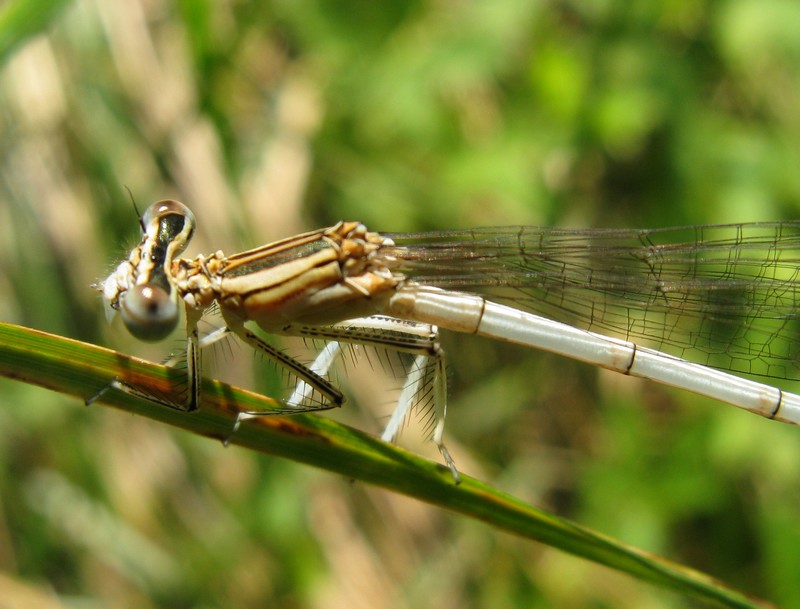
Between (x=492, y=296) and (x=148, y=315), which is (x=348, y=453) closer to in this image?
(x=148, y=315)

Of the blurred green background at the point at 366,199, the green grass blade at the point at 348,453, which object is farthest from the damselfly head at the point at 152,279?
the blurred green background at the point at 366,199

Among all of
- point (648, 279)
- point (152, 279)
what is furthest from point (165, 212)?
point (648, 279)

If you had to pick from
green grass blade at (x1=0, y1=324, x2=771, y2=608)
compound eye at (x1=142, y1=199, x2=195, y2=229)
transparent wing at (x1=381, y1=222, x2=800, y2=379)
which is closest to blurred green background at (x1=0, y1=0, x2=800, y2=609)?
transparent wing at (x1=381, y1=222, x2=800, y2=379)

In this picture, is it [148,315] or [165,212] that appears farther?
[165,212]

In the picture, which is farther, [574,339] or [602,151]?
[602,151]

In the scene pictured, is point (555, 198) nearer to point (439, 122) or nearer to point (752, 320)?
point (439, 122)

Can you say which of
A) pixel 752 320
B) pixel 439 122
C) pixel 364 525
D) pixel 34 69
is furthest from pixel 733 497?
pixel 34 69

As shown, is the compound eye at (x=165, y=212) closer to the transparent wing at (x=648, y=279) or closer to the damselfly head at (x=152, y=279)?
the damselfly head at (x=152, y=279)

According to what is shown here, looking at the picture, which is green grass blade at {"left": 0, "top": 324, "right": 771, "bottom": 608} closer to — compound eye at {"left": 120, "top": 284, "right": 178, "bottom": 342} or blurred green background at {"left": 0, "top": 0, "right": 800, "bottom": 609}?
compound eye at {"left": 120, "top": 284, "right": 178, "bottom": 342}
